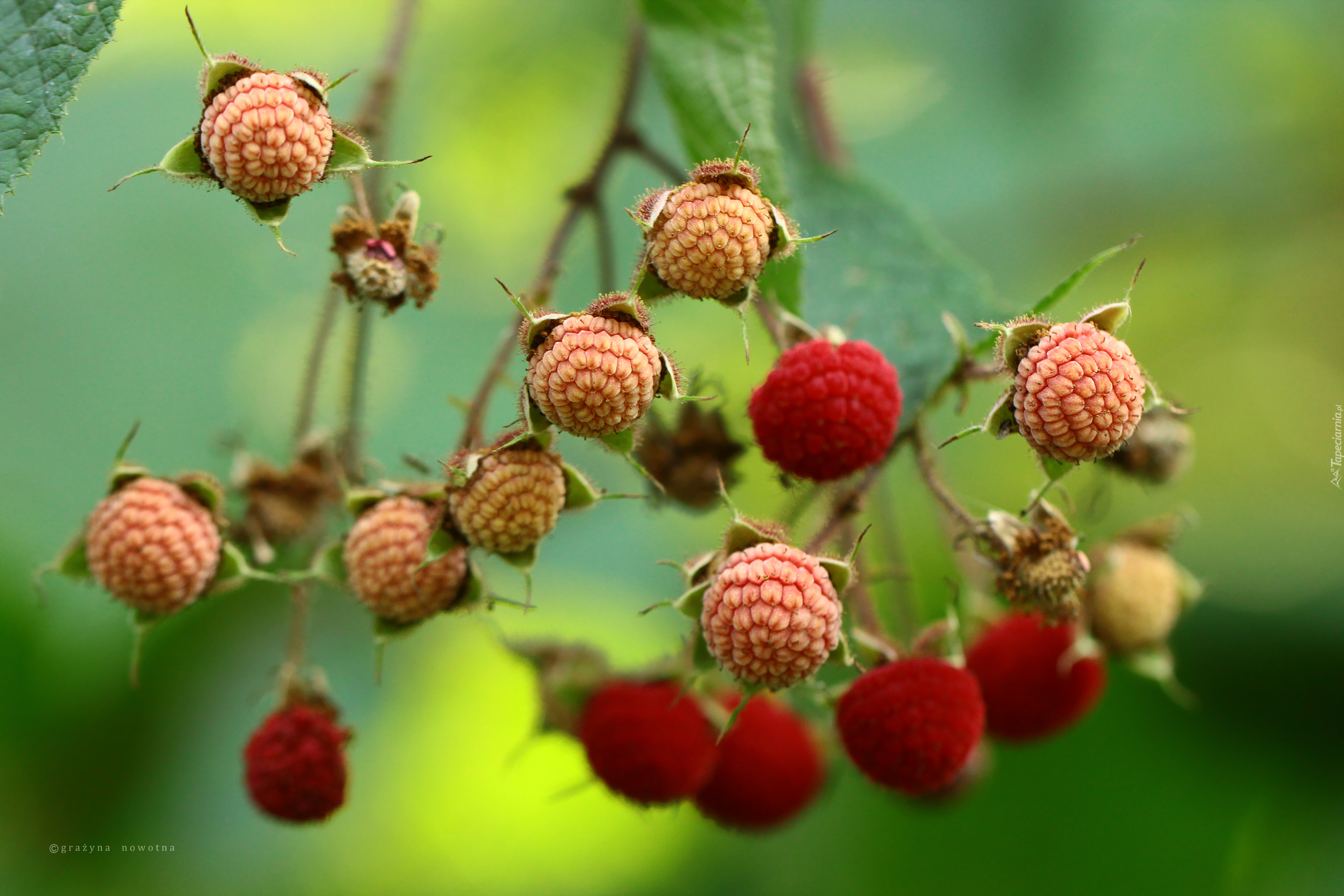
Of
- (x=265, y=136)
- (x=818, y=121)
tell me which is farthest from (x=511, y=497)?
(x=818, y=121)

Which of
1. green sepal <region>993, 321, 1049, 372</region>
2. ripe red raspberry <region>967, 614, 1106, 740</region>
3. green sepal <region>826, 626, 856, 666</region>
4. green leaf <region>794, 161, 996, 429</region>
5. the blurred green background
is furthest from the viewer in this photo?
the blurred green background

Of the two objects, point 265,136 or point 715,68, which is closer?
point 265,136

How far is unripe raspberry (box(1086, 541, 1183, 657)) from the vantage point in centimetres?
163

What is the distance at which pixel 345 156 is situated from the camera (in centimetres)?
122

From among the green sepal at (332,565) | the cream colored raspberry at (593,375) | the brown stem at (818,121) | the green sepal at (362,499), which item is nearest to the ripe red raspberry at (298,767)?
the green sepal at (332,565)

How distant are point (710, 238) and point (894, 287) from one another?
0.55 metres

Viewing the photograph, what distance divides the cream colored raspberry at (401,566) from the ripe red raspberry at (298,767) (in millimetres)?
254

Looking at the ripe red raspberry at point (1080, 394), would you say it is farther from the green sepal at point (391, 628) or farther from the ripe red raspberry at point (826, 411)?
the green sepal at point (391, 628)

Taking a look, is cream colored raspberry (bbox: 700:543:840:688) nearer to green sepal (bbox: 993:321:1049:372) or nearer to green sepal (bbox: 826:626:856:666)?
green sepal (bbox: 826:626:856:666)

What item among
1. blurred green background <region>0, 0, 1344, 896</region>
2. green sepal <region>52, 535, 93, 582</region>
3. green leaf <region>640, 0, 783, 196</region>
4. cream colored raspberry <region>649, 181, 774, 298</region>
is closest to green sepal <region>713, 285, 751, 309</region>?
cream colored raspberry <region>649, 181, 774, 298</region>

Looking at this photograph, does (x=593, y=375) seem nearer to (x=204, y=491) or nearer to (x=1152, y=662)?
(x=204, y=491)

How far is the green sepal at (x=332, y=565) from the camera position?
4.63 feet

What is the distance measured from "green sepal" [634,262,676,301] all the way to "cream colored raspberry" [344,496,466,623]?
37 cm

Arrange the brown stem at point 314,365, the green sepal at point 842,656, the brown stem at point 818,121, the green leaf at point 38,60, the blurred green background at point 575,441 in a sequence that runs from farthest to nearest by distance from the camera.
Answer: the blurred green background at point 575,441 → the brown stem at point 818,121 → the brown stem at point 314,365 → the green sepal at point 842,656 → the green leaf at point 38,60
